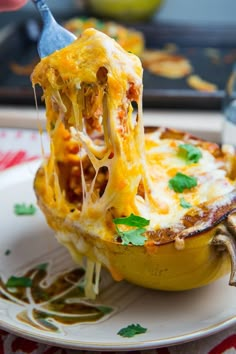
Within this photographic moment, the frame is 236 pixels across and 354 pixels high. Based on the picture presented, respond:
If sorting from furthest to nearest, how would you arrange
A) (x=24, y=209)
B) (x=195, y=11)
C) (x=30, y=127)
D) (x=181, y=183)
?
(x=195, y=11) → (x=30, y=127) → (x=24, y=209) → (x=181, y=183)

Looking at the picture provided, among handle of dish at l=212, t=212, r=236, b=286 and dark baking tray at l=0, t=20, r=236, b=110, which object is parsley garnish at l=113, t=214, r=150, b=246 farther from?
dark baking tray at l=0, t=20, r=236, b=110

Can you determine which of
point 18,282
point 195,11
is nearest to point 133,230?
point 18,282

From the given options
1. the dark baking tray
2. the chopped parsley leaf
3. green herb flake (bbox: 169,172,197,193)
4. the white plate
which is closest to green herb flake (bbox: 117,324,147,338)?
the white plate

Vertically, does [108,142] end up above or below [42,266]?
above

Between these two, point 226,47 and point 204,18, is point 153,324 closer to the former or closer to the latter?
point 226,47

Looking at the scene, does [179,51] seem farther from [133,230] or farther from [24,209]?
→ [133,230]

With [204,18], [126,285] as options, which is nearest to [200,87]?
[204,18]
